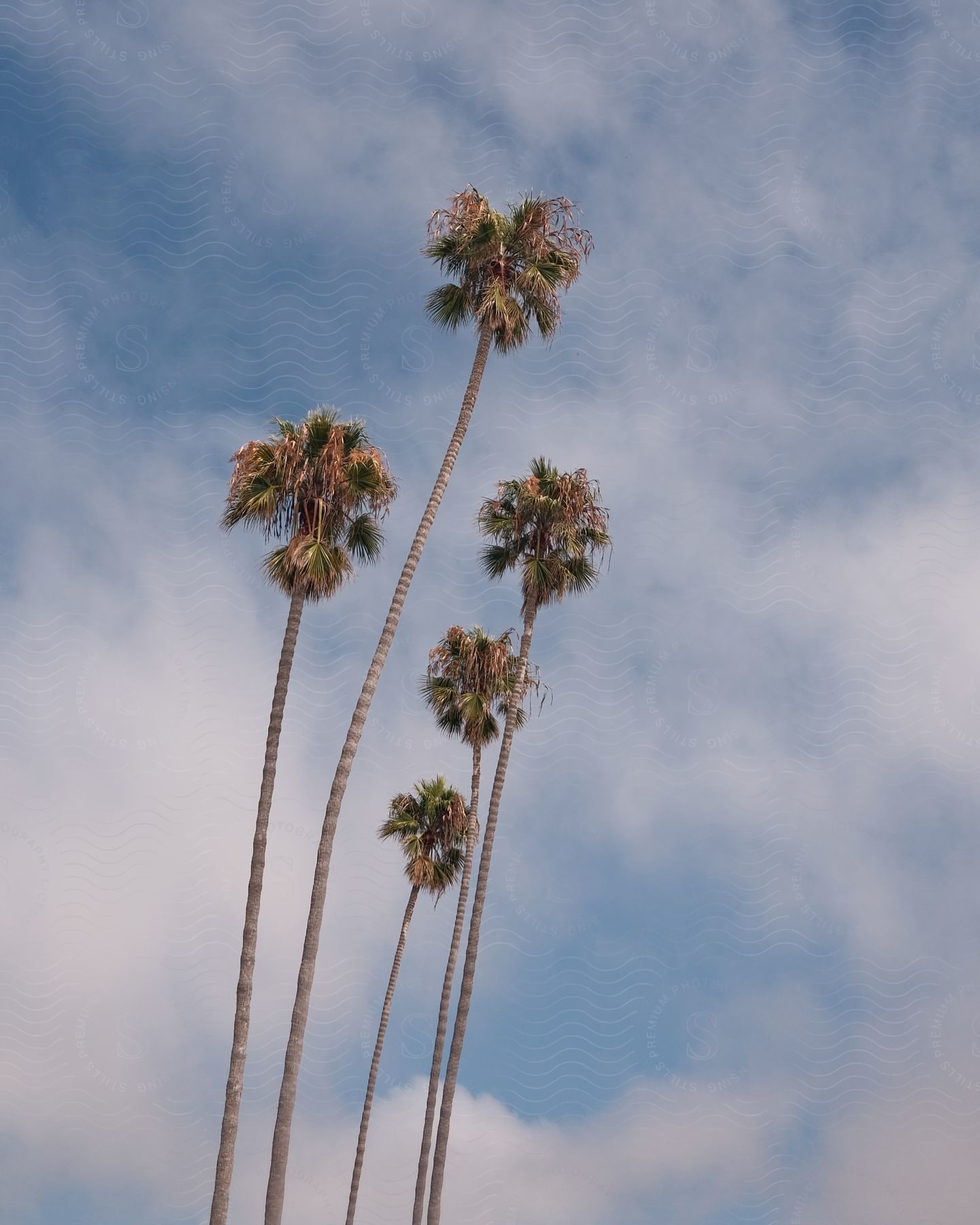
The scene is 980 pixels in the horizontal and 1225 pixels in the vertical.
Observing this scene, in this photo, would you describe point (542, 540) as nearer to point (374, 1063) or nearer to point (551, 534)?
point (551, 534)

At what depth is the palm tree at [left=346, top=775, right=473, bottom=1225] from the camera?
135 ft

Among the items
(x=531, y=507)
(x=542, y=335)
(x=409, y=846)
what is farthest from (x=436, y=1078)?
(x=542, y=335)

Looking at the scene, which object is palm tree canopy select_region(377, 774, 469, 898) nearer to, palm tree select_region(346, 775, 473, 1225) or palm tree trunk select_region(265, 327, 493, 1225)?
palm tree select_region(346, 775, 473, 1225)

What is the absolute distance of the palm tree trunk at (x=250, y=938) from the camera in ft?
77.3

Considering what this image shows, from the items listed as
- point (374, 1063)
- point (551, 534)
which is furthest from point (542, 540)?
point (374, 1063)

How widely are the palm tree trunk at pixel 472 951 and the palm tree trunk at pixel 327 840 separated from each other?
934cm

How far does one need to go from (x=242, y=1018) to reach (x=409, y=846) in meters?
16.7

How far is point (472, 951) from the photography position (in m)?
33.4

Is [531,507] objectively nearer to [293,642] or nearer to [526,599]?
[526,599]

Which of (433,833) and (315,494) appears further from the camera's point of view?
(433,833)

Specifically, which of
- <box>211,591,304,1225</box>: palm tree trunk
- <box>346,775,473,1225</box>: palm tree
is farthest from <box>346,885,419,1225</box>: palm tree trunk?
<box>211,591,304,1225</box>: palm tree trunk

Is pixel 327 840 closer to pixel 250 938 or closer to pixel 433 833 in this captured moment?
pixel 250 938

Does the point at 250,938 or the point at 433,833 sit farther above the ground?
the point at 433,833

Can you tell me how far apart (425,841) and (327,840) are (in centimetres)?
1799
